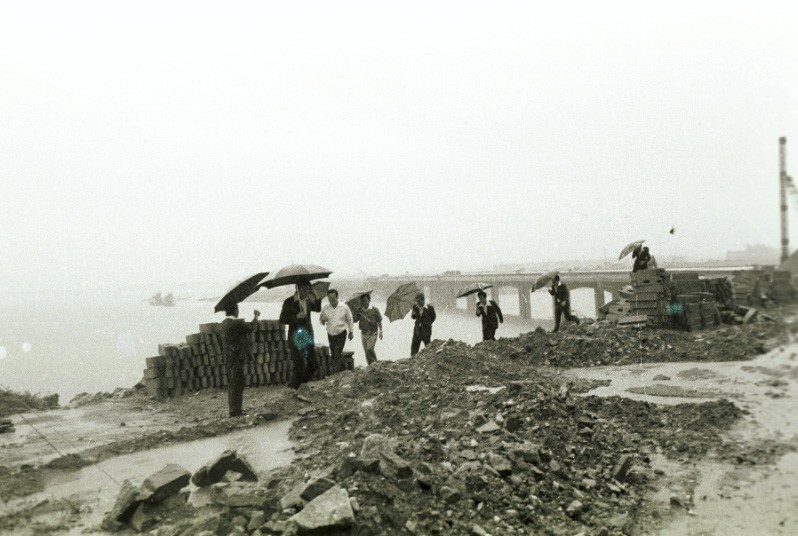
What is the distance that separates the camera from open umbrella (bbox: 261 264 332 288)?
9.15 metres

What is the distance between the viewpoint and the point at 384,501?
13.5 ft

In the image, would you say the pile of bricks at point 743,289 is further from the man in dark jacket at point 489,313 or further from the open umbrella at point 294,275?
the open umbrella at point 294,275

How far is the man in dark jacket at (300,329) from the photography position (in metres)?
8.87

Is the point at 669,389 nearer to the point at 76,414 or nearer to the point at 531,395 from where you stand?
the point at 531,395

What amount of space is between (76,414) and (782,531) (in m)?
10.4

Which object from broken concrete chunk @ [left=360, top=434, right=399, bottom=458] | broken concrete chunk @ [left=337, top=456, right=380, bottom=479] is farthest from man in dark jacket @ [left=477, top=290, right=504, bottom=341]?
broken concrete chunk @ [left=337, top=456, right=380, bottom=479]

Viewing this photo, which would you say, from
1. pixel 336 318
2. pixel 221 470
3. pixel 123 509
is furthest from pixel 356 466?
pixel 336 318

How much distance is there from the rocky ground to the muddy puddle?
0.09 m

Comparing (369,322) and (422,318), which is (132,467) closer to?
(369,322)

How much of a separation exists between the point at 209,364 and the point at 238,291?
401 centimetres

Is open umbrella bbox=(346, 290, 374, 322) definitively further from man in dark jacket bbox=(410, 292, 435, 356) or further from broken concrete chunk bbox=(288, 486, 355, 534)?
broken concrete chunk bbox=(288, 486, 355, 534)

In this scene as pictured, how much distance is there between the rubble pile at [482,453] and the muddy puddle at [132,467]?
0.34 meters

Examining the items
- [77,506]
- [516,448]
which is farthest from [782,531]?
[77,506]

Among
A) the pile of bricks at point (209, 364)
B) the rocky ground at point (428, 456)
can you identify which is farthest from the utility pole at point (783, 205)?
the pile of bricks at point (209, 364)
